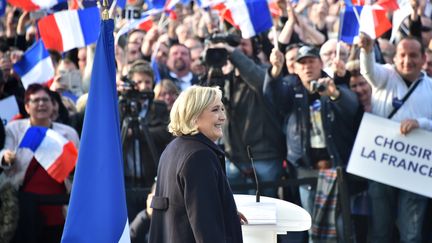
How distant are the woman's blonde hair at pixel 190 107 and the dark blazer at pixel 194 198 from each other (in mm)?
62

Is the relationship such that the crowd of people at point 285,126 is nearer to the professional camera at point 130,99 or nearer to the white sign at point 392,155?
the professional camera at point 130,99

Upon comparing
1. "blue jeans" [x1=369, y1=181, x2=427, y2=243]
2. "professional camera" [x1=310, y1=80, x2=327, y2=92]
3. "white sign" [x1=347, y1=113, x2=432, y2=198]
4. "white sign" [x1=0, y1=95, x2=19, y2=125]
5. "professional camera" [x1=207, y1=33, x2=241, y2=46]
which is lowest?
"blue jeans" [x1=369, y1=181, x2=427, y2=243]

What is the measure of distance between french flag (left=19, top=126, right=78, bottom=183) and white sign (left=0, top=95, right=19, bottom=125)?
1158 millimetres

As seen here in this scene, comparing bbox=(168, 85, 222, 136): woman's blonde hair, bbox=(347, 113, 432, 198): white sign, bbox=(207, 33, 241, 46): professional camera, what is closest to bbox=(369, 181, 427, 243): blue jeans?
bbox=(347, 113, 432, 198): white sign

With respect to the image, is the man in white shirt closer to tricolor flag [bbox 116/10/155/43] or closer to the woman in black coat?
tricolor flag [bbox 116/10/155/43]

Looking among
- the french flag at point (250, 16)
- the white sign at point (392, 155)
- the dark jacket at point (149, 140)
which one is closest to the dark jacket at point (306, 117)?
the white sign at point (392, 155)

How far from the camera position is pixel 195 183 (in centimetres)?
584

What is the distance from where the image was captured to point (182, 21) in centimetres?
1666

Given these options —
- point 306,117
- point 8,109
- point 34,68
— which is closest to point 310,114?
point 306,117

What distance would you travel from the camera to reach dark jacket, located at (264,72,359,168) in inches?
391

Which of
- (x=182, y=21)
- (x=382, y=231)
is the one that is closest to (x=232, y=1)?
(x=382, y=231)

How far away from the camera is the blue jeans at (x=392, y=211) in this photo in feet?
31.4

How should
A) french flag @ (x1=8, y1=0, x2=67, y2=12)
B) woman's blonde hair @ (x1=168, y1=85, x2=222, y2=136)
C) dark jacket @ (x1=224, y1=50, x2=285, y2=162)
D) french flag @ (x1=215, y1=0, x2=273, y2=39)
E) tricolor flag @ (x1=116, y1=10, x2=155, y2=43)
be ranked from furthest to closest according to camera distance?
french flag @ (x1=8, y1=0, x2=67, y2=12) < tricolor flag @ (x1=116, y1=10, x2=155, y2=43) < french flag @ (x1=215, y1=0, x2=273, y2=39) < dark jacket @ (x1=224, y1=50, x2=285, y2=162) < woman's blonde hair @ (x1=168, y1=85, x2=222, y2=136)

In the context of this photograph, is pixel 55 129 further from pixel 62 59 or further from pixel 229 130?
pixel 62 59
